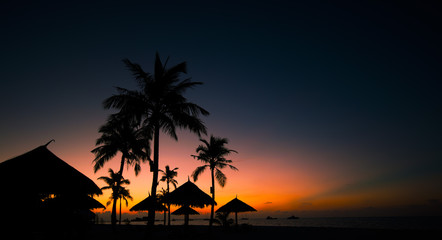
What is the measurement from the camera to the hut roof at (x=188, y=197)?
51.4 ft

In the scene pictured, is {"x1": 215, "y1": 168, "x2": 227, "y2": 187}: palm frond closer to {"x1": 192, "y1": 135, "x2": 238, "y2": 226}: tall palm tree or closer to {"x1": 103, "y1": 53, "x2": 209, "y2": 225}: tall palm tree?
{"x1": 192, "y1": 135, "x2": 238, "y2": 226}: tall palm tree

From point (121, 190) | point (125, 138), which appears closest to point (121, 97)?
point (125, 138)

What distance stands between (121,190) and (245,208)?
1952 centimetres

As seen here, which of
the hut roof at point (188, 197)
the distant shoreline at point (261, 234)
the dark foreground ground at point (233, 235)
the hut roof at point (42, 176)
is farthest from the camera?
the distant shoreline at point (261, 234)

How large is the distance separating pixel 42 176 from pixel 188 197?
10.3 m

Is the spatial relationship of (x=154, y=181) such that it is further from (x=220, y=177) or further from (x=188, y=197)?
(x=220, y=177)

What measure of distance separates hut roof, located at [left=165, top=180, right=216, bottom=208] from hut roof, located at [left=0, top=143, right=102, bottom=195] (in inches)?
332

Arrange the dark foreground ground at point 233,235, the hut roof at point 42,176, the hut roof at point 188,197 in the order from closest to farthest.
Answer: the hut roof at point 42,176 < the dark foreground ground at point 233,235 < the hut roof at point 188,197

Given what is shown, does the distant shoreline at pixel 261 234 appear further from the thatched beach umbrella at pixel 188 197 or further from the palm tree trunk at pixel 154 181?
the palm tree trunk at pixel 154 181

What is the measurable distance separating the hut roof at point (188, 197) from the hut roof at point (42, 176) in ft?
27.7

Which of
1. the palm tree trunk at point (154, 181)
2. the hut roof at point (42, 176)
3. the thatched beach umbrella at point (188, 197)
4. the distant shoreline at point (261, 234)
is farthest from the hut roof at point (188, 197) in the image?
the hut roof at point (42, 176)

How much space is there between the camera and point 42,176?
22.5 feet

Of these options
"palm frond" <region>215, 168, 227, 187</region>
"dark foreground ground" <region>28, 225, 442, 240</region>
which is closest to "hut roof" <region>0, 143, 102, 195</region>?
"dark foreground ground" <region>28, 225, 442, 240</region>

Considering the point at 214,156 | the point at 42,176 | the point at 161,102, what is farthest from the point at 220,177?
the point at 42,176
